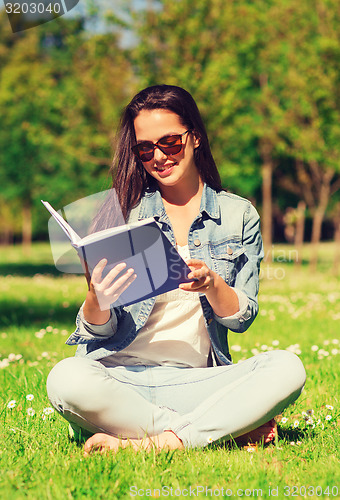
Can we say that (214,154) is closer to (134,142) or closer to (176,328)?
(134,142)

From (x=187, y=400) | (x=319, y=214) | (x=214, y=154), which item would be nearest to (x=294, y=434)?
(x=187, y=400)

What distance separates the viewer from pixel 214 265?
309cm

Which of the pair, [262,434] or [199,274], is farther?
[262,434]

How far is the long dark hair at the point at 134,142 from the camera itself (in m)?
3.07

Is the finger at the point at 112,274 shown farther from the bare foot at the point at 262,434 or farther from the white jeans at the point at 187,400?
the bare foot at the point at 262,434

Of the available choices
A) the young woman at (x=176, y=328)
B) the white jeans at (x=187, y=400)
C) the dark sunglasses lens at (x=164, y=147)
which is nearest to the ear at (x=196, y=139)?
the young woman at (x=176, y=328)

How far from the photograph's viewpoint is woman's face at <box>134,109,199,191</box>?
3049 millimetres

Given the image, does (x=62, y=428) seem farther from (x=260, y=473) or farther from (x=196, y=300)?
(x=260, y=473)

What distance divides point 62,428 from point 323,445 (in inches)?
52.9

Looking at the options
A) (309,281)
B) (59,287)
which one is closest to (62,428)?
(59,287)

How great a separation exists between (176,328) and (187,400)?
1.20ft

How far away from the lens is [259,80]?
20.6 m

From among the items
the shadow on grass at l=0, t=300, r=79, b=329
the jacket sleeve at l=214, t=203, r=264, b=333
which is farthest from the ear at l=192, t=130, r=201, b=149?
the shadow on grass at l=0, t=300, r=79, b=329

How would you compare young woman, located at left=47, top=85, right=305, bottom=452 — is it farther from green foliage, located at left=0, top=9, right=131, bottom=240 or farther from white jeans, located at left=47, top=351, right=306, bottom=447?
green foliage, located at left=0, top=9, right=131, bottom=240
